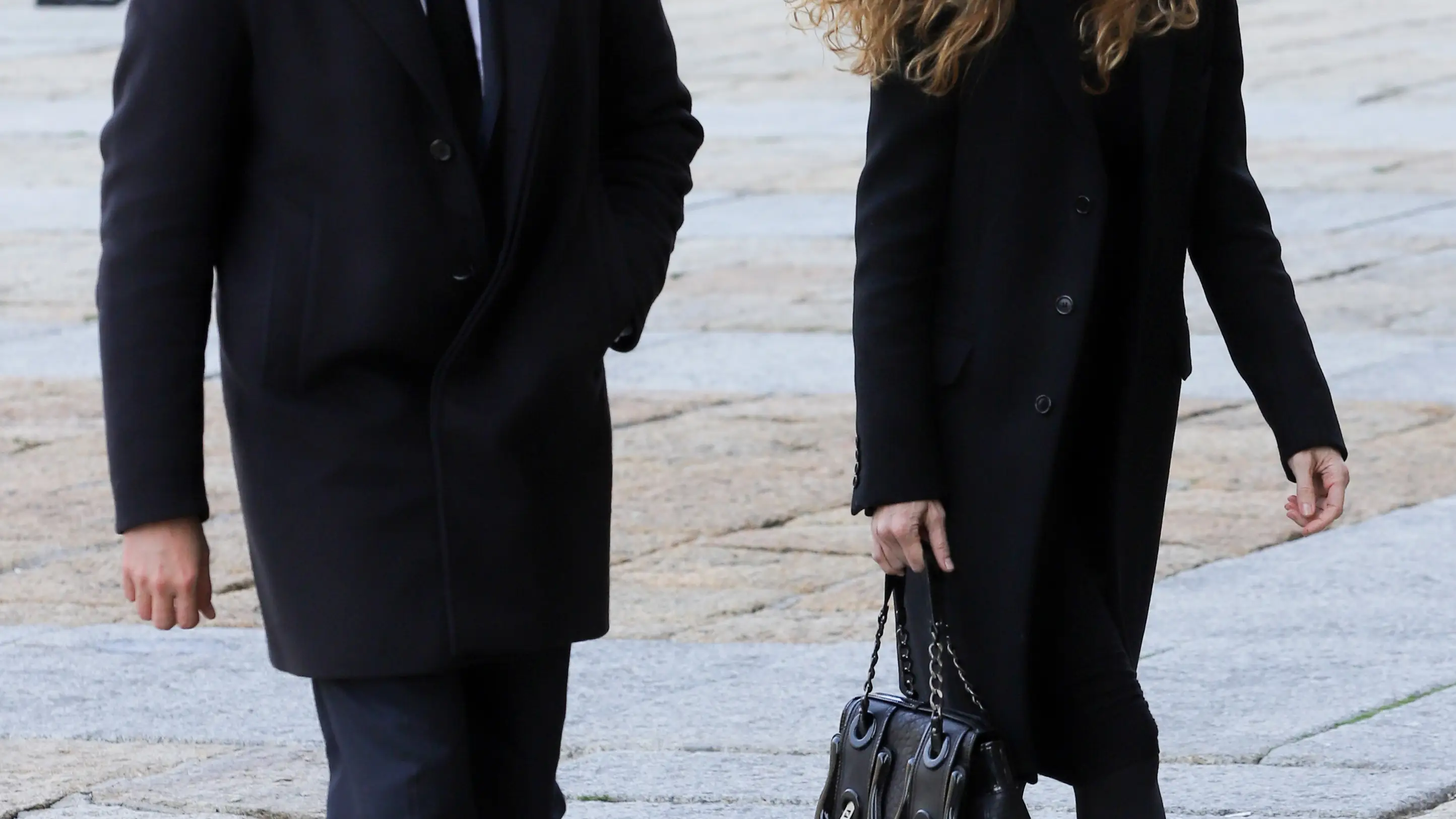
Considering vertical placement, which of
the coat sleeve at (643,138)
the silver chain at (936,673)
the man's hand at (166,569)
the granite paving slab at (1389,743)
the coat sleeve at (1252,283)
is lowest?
the granite paving slab at (1389,743)

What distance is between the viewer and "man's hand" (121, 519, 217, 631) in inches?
100

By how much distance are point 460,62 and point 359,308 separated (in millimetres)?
282

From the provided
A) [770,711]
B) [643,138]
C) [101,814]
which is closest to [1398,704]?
[770,711]

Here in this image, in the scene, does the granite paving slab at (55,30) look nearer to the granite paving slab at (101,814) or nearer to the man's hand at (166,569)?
the granite paving slab at (101,814)

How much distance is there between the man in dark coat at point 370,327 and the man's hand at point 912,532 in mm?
389

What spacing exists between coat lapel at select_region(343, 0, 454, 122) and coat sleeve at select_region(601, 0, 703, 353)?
0.97 ft

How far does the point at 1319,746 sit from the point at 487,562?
1936mm

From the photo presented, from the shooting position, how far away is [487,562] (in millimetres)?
2633

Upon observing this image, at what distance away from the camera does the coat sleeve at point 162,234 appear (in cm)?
250

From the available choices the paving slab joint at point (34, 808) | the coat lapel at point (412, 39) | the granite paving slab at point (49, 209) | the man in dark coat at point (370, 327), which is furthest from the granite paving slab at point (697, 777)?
the granite paving slab at point (49, 209)

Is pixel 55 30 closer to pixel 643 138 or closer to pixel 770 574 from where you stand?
pixel 770 574

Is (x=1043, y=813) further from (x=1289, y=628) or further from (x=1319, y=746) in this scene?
(x=1289, y=628)

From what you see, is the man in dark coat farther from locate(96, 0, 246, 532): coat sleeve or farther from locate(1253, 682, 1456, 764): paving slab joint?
locate(1253, 682, 1456, 764): paving slab joint

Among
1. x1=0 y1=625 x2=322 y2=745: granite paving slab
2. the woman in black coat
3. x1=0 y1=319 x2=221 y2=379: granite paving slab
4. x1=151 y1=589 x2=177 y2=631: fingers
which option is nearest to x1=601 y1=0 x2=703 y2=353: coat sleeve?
the woman in black coat
